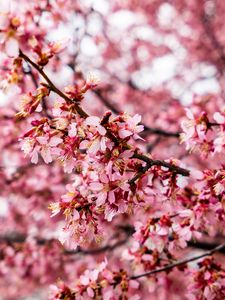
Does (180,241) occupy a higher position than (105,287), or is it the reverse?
(180,241)

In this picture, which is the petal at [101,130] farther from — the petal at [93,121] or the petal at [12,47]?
the petal at [12,47]

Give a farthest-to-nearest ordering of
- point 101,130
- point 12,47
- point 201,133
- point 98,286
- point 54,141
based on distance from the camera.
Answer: point 98,286, point 201,133, point 54,141, point 101,130, point 12,47

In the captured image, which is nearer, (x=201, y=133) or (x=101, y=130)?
(x=101, y=130)

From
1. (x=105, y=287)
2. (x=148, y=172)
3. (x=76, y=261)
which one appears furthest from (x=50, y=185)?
(x=148, y=172)

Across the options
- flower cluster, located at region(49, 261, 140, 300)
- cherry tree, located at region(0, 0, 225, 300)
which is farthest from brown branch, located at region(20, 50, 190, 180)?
flower cluster, located at region(49, 261, 140, 300)

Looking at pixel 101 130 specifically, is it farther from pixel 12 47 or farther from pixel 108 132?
pixel 12 47

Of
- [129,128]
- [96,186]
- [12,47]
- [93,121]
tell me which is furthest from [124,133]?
[12,47]

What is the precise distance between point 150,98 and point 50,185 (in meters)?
4.37

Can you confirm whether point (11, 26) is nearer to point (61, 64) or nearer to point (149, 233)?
point (149, 233)

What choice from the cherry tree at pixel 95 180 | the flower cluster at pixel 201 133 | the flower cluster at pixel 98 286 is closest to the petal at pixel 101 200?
the cherry tree at pixel 95 180

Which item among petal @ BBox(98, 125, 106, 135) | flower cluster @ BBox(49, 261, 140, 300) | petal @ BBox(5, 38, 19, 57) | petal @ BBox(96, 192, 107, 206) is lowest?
flower cluster @ BBox(49, 261, 140, 300)

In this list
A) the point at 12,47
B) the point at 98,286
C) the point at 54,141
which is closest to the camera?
the point at 12,47

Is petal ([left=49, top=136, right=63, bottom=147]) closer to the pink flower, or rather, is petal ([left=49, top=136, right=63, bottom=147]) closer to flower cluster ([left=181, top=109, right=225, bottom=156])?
the pink flower

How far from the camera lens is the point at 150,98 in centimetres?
983
